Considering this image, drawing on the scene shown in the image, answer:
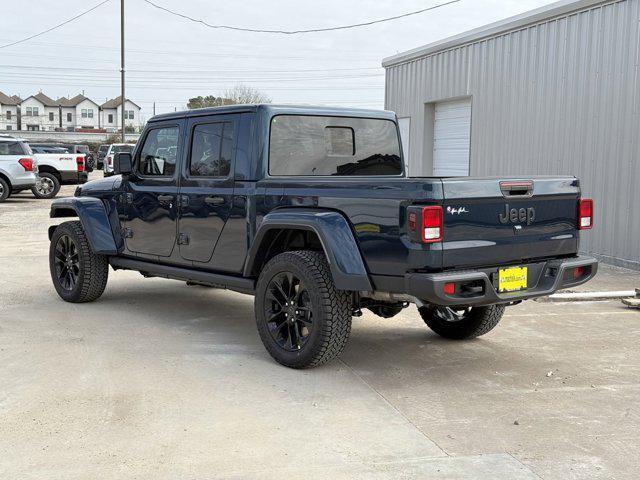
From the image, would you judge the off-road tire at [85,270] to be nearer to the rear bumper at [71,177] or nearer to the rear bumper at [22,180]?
the rear bumper at [22,180]

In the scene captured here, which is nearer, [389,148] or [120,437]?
[120,437]

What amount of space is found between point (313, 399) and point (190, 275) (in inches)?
79.3

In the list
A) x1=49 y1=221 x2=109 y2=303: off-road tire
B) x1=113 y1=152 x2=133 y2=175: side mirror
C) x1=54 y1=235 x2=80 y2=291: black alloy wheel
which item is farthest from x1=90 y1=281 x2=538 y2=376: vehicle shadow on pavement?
x1=113 y1=152 x2=133 y2=175: side mirror

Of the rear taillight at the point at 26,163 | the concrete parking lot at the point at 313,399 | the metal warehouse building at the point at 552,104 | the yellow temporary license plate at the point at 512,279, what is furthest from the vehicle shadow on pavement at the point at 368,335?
the rear taillight at the point at 26,163

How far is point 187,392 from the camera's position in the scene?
4.86 meters

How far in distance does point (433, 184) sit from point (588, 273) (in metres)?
1.63

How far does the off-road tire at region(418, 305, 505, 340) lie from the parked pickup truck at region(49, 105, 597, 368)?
0.01m

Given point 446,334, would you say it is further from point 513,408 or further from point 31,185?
point 31,185

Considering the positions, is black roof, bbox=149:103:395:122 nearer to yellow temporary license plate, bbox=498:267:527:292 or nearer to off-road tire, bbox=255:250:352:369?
off-road tire, bbox=255:250:352:369

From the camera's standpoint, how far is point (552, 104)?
11828mm

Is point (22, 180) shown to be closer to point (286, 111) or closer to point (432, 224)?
point (286, 111)

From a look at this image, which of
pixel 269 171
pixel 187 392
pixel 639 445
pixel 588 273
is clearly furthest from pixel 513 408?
pixel 269 171

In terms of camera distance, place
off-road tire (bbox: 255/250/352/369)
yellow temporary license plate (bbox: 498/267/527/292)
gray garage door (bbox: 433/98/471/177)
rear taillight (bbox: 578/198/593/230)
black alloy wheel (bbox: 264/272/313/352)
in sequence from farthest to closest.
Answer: gray garage door (bbox: 433/98/471/177) < rear taillight (bbox: 578/198/593/230) < black alloy wheel (bbox: 264/272/313/352) < off-road tire (bbox: 255/250/352/369) < yellow temporary license plate (bbox: 498/267/527/292)

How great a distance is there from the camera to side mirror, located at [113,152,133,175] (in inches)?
273
